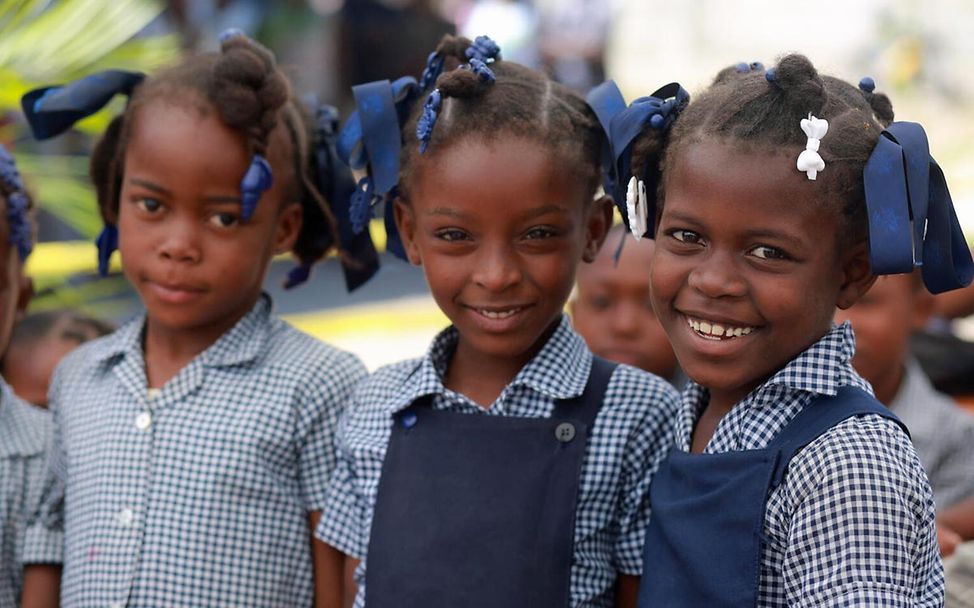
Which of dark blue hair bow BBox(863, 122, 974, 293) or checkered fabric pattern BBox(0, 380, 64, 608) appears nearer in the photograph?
dark blue hair bow BBox(863, 122, 974, 293)

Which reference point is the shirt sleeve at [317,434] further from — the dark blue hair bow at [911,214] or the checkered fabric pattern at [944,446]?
the checkered fabric pattern at [944,446]

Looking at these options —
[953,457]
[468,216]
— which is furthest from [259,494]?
[953,457]

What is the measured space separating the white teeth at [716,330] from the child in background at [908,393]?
1064mm

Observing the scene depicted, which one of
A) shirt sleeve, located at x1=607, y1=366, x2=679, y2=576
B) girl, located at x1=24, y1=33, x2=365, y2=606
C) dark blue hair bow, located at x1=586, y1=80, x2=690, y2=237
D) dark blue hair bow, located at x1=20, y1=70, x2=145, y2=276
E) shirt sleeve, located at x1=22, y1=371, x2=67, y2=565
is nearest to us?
dark blue hair bow, located at x1=586, y1=80, x2=690, y2=237

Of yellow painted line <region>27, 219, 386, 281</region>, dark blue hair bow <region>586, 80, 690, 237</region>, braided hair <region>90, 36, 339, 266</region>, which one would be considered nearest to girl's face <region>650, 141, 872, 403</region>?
dark blue hair bow <region>586, 80, 690, 237</region>

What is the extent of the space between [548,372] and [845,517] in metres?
0.71

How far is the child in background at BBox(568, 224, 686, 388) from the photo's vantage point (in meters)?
3.37

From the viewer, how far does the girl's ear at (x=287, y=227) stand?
271 cm

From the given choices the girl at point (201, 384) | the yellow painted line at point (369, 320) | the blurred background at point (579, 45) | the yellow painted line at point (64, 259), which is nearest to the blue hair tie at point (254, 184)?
the girl at point (201, 384)

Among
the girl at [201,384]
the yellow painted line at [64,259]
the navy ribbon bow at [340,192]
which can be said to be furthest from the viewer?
the yellow painted line at [64,259]

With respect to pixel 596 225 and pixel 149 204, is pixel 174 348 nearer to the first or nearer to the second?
pixel 149 204

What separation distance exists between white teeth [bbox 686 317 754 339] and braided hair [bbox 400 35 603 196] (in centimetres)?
45

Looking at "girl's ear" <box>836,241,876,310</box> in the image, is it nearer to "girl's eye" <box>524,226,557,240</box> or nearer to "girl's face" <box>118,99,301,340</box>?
"girl's eye" <box>524,226,557,240</box>

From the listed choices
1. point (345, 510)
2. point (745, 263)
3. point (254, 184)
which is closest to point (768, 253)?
point (745, 263)
